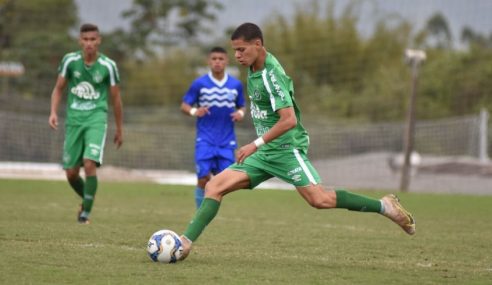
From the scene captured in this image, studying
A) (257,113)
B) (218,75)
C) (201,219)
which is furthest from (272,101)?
(218,75)

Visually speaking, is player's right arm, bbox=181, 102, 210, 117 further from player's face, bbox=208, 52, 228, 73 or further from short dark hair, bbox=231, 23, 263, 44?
short dark hair, bbox=231, 23, 263, 44

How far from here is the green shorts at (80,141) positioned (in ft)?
37.4

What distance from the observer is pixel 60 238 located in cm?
930

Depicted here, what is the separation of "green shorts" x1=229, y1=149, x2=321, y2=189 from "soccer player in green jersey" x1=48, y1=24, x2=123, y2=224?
357 centimetres

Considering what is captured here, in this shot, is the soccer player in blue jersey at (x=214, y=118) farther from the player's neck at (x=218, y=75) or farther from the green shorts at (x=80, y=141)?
the green shorts at (x=80, y=141)

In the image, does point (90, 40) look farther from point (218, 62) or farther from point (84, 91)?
point (218, 62)

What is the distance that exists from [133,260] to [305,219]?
523 cm

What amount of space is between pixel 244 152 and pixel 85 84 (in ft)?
14.7

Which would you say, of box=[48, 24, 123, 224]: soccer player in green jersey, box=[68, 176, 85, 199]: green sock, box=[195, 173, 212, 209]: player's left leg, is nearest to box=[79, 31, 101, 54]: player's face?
box=[48, 24, 123, 224]: soccer player in green jersey

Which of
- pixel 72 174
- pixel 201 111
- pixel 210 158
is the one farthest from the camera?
pixel 210 158

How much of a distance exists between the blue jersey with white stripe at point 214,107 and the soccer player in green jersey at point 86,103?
124 centimetres

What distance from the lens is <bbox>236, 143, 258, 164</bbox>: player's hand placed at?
7.64 metres

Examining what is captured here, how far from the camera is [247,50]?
808 centimetres

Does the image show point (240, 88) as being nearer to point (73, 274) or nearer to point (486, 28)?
point (73, 274)
